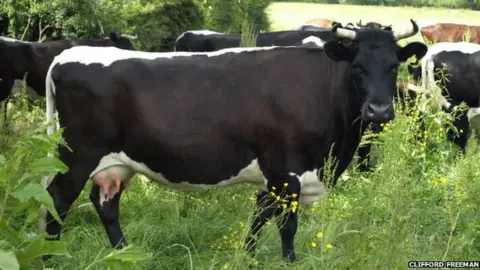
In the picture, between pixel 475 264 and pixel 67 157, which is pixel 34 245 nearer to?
pixel 67 157

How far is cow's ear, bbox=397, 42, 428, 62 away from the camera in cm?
475

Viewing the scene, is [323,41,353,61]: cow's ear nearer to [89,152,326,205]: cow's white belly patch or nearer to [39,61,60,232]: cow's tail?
[89,152,326,205]: cow's white belly patch

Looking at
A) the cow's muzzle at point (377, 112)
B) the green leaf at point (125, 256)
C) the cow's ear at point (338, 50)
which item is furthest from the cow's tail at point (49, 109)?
the cow's muzzle at point (377, 112)

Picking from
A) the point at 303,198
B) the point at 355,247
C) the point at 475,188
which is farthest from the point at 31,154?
the point at 475,188

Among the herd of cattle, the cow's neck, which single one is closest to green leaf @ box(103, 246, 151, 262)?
the herd of cattle

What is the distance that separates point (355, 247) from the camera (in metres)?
Answer: 3.69

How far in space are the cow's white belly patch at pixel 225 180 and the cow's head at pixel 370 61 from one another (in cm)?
57

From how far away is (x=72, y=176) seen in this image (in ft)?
15.3

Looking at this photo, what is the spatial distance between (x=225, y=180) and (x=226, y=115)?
0.44 m

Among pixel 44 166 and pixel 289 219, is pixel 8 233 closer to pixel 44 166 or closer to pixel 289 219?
pixel 44 166

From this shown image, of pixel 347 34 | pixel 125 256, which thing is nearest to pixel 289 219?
pixel 347 34

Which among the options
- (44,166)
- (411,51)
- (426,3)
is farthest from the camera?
(426,3)

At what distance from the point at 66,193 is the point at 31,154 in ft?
4.98

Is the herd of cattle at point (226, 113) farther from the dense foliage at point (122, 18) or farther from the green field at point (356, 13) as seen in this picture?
the green field at point (356, 13)
